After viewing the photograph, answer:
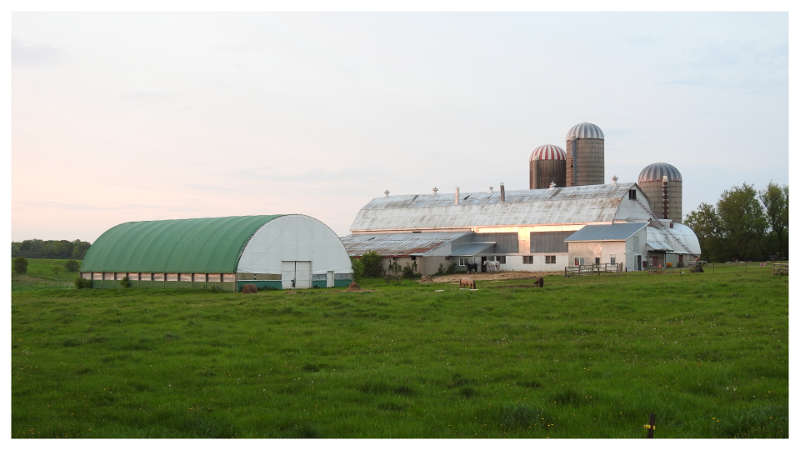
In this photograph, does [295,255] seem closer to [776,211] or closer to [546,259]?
[546,259]

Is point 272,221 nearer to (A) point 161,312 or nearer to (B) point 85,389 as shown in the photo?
(A) point 161,312

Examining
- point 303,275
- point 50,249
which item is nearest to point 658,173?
point 303,275

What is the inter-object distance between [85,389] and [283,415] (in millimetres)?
5316

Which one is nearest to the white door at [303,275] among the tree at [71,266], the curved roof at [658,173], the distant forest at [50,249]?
the tree at [71,266]

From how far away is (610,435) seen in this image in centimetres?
1291

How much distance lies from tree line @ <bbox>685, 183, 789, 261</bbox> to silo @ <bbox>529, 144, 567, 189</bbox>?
19.5 metres

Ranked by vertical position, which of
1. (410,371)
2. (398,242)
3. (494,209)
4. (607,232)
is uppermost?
(494,209)

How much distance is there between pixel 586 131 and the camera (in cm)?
9456

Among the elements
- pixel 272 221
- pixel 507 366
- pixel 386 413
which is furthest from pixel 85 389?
pixel 272 221

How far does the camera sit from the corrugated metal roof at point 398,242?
76162mm

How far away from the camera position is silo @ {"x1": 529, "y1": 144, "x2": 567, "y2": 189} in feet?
321

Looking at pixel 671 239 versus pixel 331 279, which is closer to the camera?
pixel 331 279

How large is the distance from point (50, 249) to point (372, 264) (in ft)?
189

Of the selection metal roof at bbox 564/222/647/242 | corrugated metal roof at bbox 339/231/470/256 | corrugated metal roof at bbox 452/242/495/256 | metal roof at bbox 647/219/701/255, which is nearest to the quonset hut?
corrugated metal roof at bbox 339/231/470/256
